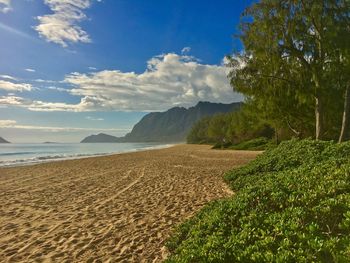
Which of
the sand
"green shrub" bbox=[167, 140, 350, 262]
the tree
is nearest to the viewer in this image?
"green shrub" bbox=[167, 140, 350, 262]

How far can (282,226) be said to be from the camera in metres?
5.38

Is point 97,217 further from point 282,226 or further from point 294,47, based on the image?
point 294,47

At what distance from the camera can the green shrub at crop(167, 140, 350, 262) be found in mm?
4582

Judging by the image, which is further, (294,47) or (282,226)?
(294,47)

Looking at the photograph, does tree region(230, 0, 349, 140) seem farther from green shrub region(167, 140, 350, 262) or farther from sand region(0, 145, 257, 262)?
green shrub region(167, 140, 350, 262)

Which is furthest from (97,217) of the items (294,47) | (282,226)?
(294,47)

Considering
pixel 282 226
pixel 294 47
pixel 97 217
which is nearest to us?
pixel 282 226

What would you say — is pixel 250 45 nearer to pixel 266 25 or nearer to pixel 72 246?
pixel 266 25

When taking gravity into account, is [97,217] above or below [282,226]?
below

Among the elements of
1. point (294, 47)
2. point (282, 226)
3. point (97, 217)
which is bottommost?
point (97, 217)

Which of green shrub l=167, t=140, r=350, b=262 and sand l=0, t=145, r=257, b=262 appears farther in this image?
sand l=0, t=145, r=257, b=262

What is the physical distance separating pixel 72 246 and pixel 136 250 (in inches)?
65.0

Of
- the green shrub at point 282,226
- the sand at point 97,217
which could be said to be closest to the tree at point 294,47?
the sand at point 97,217

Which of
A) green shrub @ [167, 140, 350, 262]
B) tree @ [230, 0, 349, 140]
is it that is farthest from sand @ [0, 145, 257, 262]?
tree @ [230, 0, 349, 140]
